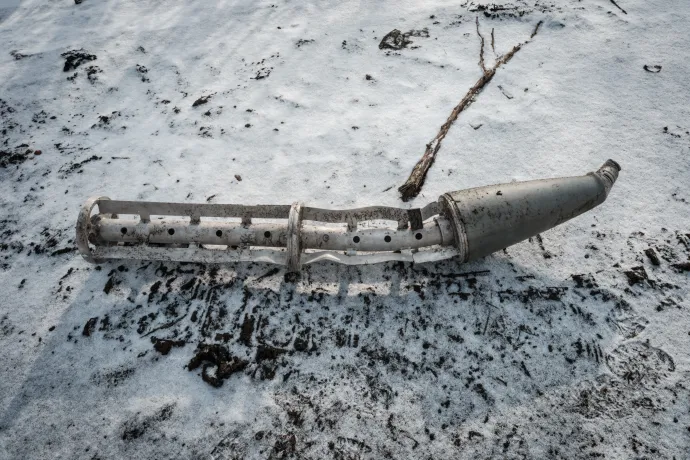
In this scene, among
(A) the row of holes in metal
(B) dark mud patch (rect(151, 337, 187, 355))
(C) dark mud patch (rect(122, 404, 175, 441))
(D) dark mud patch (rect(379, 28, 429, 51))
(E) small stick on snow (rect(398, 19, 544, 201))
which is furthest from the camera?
(D) dark mud patch (rect(379, 28, 429, 51))

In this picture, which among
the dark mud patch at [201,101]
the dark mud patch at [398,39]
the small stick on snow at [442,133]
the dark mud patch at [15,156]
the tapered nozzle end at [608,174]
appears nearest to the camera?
the tapered nozzle end at [608,174]

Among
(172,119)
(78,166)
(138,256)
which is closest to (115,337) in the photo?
(138,256)

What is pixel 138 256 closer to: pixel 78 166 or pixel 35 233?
pixel 35 233

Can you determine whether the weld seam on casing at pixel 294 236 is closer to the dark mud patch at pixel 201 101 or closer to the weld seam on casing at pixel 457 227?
the weld seam on casing at pixel 457 227

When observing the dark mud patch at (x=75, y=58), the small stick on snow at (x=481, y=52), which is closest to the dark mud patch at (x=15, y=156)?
the dark mud patch at (x=75, y=58)

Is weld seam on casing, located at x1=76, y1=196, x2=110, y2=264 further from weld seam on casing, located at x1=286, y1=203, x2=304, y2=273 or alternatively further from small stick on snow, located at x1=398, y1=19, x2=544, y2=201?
small stick on snow, located at x1=398, y1=19, x2=544, y2=201

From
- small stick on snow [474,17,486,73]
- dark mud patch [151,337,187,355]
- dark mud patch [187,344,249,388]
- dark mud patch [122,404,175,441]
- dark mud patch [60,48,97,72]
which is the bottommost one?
dark mud patch [122,404,175,441]

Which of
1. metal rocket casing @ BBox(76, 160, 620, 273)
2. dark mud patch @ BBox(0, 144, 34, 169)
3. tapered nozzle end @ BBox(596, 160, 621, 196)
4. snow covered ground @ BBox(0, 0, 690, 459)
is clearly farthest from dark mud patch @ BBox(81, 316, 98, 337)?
tapered nozzle end @ BBox(596, 160, 621, 196)
